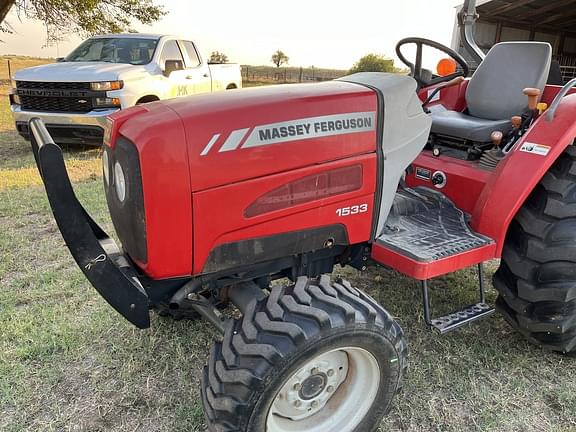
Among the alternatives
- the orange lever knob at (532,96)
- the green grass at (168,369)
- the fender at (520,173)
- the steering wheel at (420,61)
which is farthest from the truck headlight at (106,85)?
the fender at (520,173)

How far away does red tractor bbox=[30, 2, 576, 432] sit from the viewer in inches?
64.7

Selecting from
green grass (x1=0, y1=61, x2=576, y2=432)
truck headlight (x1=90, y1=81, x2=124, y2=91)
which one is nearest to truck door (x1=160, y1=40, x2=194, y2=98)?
truck headlight (x1=90, y1=81, x2=124, y2=91)

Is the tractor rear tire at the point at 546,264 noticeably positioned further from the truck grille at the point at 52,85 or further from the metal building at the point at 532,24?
the metal building at the point at 532,24

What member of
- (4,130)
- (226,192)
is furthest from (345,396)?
(4,130)

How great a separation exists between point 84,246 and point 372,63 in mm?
21614

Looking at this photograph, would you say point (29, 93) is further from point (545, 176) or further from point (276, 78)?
point (276, 78)

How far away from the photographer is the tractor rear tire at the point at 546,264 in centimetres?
225

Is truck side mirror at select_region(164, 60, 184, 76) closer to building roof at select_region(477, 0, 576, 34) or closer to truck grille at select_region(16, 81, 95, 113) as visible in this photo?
truck grille at select_region(16, 81, 95, 113)

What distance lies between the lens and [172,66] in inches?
304

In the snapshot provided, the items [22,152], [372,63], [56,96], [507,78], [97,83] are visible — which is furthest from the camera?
[372,63]

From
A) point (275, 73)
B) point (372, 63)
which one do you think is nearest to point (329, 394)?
point (372, 63)

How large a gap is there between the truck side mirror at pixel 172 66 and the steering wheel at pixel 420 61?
5167mm

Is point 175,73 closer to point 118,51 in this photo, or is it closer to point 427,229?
point 118,51

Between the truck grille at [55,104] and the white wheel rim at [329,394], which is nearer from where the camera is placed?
the white wheel rim at [329,394]
